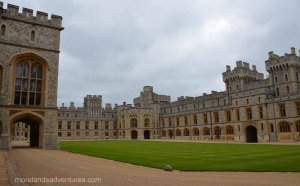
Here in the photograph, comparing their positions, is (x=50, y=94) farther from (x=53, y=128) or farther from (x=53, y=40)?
(x=53, y=40)

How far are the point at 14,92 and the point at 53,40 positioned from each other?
Answer: 6.80m

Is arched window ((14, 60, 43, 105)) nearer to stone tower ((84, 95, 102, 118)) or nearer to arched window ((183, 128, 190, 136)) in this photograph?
arched window ((183, 128, 190, 136))

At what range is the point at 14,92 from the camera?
2622cm

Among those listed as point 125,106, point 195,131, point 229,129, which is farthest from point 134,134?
point 229,129

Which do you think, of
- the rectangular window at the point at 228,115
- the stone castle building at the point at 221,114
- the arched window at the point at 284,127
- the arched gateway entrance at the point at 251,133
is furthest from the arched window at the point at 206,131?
the arched window at the point at 284,127

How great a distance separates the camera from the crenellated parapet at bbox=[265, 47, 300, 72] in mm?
48406

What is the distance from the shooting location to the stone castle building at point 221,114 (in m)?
45.0

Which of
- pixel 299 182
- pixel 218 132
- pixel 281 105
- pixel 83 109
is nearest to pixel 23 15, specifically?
pixel 299 182

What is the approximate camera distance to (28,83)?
27109 millimetres

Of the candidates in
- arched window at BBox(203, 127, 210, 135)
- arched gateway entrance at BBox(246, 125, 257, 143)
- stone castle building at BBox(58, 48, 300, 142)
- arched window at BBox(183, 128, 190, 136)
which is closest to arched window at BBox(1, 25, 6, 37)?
stone castle building at BBox(58, 48, 300, 142)

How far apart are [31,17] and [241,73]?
46.1 metres

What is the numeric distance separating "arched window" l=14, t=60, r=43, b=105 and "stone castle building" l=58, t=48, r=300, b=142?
3643 centimetres

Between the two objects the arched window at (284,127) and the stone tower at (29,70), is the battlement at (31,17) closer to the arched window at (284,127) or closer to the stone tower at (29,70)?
the stone tower at (29,70)

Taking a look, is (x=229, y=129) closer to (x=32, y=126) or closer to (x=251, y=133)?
(x=251, y=133)
